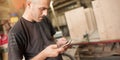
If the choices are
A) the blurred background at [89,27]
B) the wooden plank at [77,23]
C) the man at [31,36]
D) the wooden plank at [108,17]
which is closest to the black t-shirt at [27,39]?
the man at [31,36]

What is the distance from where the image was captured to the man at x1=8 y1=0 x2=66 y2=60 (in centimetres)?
116

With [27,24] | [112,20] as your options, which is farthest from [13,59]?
[112,20]

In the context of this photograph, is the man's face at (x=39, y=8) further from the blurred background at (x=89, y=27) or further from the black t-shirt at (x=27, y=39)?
the blurred background at (x=89, y=27)

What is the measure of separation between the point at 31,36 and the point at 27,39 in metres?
0.04

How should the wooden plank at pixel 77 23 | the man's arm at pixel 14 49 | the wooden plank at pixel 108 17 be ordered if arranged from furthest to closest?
1. the wooden plank at pixel 77 23
2. the wooden plank at pixel 108 17
3. the man's arm at pixel 14 49

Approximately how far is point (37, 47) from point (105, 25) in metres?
1.11

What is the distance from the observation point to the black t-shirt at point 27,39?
116cm

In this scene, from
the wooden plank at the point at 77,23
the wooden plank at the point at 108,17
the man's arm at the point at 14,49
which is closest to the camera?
the man's arm at the point at 14,49

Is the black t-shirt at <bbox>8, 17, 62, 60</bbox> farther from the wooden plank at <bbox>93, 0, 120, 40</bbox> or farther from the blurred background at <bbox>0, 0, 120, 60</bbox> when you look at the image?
the wooden plank at <bbox>93, 0, 120, 40</bbox>

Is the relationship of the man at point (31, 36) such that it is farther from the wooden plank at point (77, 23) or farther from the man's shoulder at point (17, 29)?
the wooden plank at point (77, 23)

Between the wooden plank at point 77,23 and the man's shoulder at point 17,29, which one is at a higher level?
the man's shoulder at point 17,29

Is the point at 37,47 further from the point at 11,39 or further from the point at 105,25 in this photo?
the point at 105,25

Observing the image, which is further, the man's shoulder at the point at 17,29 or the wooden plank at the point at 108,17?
the wooden plank at the point at 108,17

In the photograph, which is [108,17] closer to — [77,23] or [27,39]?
[77,23]
